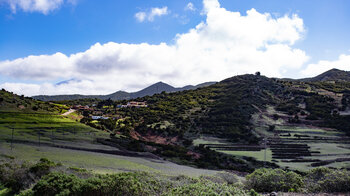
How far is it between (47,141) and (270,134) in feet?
150

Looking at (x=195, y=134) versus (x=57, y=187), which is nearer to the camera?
(x=57, y=187)

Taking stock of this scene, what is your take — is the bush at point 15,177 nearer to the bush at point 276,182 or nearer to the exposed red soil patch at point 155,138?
the bush at point 276,182

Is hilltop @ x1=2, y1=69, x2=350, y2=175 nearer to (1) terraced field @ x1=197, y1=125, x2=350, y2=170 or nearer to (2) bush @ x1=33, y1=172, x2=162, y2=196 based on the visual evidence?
(1) terraced field @ x1=197, y1=125, x2=350, y2=170

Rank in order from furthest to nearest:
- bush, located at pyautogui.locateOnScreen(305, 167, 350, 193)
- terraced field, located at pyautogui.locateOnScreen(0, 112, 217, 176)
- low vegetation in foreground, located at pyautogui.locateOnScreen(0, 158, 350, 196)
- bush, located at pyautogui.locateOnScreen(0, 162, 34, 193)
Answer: terraced field, located at pyautogui.locateOnScreen(0, 112, 217, 176)
bush, located at pyautogui.locateOnScreen(0, 162, 34, 193)
bush, located at pyautogui.locateOnScreen(305, 167, 350, 193)
low vegetation in foreground, located at pyautogui.locateOnScreen(0, 158, 350, 196)

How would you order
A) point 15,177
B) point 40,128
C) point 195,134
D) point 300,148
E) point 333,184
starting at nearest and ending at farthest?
point 333,184 < point 15,177 < point 40,128 < point 300,148 < point 195,134

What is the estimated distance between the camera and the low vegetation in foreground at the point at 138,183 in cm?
1095

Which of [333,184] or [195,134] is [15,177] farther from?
[195,134]

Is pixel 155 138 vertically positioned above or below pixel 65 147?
below

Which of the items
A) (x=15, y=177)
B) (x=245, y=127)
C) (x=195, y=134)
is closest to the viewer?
(x=15, y=177)

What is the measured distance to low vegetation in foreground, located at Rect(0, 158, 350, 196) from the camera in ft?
35.9

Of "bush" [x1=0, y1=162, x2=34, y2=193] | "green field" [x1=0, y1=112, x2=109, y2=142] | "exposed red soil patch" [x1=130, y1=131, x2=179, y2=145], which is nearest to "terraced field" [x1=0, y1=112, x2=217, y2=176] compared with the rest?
"green field" [x1=0, y1=112, x2=109, y2=142]

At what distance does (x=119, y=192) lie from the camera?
11.3 meters

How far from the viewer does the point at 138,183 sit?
11859mm

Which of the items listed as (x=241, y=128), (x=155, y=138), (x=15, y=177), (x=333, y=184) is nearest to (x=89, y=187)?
(x=15, y=177)
